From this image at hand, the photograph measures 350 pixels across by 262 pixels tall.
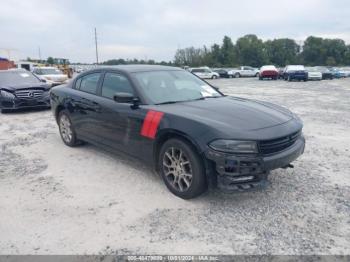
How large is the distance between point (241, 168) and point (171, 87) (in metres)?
1.81

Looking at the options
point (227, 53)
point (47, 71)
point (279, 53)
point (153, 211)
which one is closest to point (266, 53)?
point (279, 53)

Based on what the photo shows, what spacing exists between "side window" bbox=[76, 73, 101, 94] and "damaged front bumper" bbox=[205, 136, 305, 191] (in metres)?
2.69

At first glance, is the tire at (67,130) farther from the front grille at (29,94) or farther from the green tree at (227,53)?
the green tree at (227,53)

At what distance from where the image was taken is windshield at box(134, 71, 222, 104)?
4.43 metres

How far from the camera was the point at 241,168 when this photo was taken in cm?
338

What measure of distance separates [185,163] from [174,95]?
1.21 meters

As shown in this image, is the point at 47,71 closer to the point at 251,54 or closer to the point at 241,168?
the point at 241,168

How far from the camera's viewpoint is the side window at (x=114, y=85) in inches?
181

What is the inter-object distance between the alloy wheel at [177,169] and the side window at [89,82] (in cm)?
205

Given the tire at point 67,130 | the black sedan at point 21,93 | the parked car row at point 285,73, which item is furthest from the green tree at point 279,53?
the tire at point 67,130

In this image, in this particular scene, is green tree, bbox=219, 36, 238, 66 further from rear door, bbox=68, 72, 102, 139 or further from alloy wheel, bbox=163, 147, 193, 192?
alloy wheel, bbox=163, 147, 193, 192

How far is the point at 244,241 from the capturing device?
299cm

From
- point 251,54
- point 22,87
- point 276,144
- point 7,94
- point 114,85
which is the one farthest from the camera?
point 251,54

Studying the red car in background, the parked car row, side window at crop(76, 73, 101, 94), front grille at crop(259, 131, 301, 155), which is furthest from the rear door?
the red car in background
